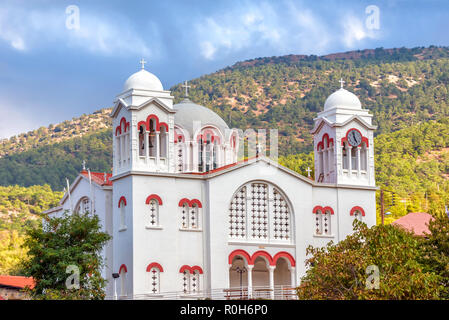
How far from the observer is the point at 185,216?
5131 cm

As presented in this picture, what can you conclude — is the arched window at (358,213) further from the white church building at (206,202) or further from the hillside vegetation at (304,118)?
the hillside vegetation at (304,118)

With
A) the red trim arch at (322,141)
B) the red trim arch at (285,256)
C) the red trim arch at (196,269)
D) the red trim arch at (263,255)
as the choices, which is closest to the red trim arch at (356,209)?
the red trim arch at (322,141)

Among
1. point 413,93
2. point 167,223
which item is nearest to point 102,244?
point 167,223

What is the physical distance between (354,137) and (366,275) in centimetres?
1923

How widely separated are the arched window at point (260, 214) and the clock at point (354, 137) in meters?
6.52

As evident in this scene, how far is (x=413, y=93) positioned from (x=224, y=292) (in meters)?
119

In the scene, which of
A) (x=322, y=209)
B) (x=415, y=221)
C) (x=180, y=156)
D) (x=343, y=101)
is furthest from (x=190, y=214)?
(x=415, y=221)

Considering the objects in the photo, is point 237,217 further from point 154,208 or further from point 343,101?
point 343,101

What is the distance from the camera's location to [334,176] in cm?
5619

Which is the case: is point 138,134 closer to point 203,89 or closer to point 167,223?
point 167,223

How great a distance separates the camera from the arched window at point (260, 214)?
172 ft

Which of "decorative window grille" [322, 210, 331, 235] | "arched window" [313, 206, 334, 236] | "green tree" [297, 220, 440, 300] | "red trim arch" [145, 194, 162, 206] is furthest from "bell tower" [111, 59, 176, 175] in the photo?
"green tree" [297, 220, 440, 300]

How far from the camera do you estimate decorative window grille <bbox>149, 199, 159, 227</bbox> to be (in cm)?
5009

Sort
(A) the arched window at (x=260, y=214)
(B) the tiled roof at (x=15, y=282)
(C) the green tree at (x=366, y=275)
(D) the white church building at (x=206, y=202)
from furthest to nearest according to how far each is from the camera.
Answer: (B) the tiled roof at (x=15, y=282) → (A) the arched window at (x=260, y=214) → (D) the white church building at (x=206, y=202) → (C) the green tree at (x=366, y=275)
